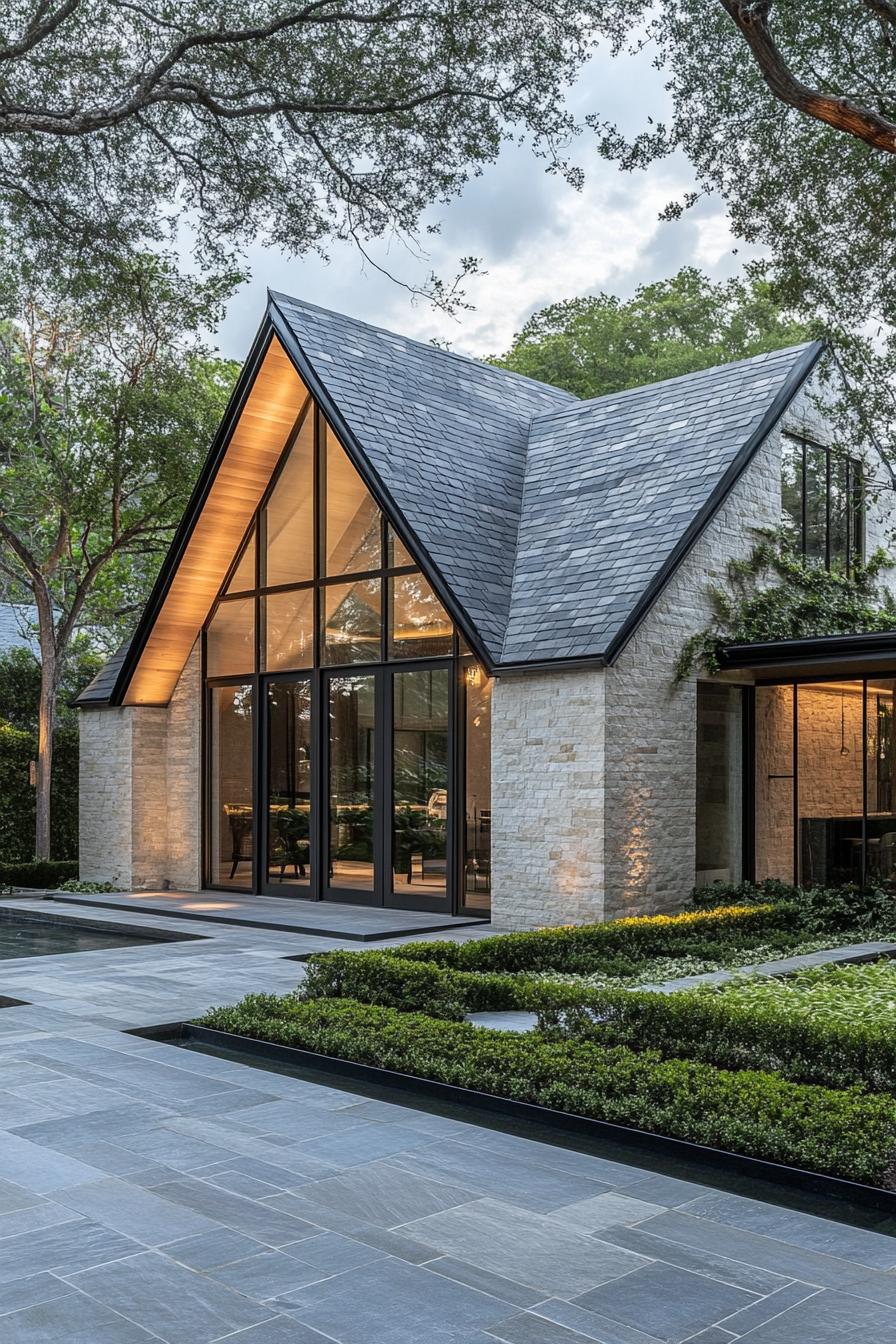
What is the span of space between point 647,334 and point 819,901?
2441 centimetres

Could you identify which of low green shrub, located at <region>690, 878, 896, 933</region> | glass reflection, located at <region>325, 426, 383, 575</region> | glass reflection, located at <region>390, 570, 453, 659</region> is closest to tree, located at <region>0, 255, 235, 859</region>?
glass reflection, located at <region>325, 426, 383, 575</region>

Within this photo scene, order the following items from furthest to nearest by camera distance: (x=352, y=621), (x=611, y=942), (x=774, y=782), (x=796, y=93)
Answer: (x=352, y=621), (x=774, y=782), (x=611, y=942), (x=796, y=93)

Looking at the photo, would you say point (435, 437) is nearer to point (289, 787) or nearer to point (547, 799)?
point (289, 787)

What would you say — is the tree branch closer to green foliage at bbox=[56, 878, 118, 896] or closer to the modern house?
the modern house

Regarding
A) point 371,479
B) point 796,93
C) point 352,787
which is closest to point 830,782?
point 352,787

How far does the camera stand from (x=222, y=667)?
16875 millimetres

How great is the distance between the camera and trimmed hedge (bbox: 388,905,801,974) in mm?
9312

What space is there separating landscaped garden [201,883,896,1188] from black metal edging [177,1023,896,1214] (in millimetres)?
52

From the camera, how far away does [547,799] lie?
1253 centimetres

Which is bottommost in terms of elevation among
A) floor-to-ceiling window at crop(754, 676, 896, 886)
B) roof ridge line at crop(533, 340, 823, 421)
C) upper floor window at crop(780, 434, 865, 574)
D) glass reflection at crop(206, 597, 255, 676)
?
floor-to-ceiling window at crop(754, 676, 896, 886)

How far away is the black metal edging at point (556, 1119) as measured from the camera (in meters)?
4.86

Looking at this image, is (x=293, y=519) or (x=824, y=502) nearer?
(x=824, y=502)

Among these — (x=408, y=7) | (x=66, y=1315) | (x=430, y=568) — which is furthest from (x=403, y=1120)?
(x=408, y=7)

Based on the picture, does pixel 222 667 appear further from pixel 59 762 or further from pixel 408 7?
pixel 408 7
